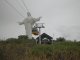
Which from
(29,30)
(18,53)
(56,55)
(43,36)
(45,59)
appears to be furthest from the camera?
(29,30)

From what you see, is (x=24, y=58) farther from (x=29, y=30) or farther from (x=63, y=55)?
(x=29, y=30)

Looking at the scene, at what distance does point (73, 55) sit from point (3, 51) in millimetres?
4433

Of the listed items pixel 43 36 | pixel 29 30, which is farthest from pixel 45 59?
pixel 29 30

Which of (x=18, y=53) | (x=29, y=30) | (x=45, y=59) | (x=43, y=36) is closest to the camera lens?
(x=45, y=59)

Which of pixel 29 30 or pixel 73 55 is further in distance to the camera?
pixel 29 30

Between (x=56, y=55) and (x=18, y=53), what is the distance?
2.84 metres

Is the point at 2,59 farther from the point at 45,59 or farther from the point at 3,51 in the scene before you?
the point at 45,59

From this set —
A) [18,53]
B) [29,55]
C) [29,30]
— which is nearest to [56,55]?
[29,55]

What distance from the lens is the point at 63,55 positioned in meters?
16.6

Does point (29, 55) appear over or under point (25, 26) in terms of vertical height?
under

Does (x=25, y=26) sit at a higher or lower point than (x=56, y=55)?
higher

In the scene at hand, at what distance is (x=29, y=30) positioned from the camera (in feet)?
246

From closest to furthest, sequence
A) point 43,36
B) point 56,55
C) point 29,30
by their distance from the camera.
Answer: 1. point 56,55
2. point 43,36
3. point 29,30

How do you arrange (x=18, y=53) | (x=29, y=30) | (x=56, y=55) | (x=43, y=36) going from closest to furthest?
(x=56, y=55) → (x=18, y=53) → (x=43, y=36) → (x=29, y=30)
